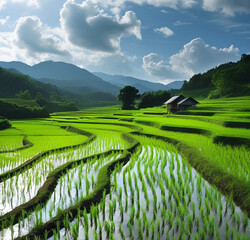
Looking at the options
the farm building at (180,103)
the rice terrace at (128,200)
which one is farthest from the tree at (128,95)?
the rice terrace at (128,200)

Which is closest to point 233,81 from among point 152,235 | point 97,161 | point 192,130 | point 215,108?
point 215,108

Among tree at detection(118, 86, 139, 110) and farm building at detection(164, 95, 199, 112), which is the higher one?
tree at detection(118, 86, 139, 110)

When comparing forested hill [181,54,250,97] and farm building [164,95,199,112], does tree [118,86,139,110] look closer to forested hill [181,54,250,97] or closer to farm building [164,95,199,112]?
forested hill [181,54,250,97]

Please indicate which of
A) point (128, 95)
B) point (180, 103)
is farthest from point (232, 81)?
point (128, 95)

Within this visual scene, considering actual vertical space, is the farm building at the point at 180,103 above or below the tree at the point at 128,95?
below

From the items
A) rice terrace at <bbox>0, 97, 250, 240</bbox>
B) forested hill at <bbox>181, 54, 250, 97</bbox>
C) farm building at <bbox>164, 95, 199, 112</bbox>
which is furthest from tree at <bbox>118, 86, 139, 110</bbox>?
rice terrace at <bbox>0, 97, 250, 240</bbox>

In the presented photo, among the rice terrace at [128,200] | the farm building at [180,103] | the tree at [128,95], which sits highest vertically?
the tree at [128,95]

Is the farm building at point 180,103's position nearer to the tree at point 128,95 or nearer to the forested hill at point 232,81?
the forested hill at point 232,81

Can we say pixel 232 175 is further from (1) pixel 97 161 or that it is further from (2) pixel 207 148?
(1) pixel 97 161

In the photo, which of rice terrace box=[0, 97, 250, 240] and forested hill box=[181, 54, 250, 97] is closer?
rice terrace box=[0, 97, 250, 240]

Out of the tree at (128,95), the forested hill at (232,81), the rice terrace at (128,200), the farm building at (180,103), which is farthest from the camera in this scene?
the tree at (128,95)

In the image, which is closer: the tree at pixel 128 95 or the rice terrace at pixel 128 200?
the rice terrace at pixel 128 200

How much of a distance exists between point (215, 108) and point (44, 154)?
20.3m

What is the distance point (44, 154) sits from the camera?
8461mm
